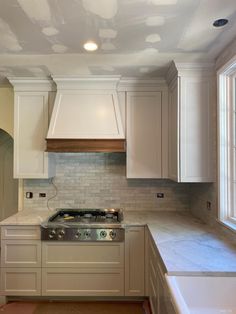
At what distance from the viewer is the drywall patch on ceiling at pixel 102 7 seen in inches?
61.3

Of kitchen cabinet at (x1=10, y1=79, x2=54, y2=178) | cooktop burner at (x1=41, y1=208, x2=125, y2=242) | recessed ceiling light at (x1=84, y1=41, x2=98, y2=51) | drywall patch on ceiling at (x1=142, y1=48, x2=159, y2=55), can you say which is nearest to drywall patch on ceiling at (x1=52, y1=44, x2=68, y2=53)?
recessed ceiling light at (x1=84, y1=41, x2=98, y2=51)

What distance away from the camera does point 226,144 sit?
2363mm

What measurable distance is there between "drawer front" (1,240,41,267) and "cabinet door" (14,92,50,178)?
788 millimetres

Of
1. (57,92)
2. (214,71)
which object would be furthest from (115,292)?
(214,71)

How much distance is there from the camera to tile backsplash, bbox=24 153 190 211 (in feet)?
10.9

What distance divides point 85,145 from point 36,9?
1.53 meters

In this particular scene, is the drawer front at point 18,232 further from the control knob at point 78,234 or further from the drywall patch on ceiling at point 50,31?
the drywall patch on ceiling at point 50,31

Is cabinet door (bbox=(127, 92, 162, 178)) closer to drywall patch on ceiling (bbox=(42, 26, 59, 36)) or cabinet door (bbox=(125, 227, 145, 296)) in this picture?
cabinet door (bbox=(125, 227, 145, 296))

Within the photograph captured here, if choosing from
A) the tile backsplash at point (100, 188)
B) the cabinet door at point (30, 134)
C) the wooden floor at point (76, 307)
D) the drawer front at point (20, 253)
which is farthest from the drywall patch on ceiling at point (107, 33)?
the wooden floor at point (76, 307)

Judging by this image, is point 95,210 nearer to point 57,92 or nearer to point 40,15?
point 57,92

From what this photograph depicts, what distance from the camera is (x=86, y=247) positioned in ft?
8.78

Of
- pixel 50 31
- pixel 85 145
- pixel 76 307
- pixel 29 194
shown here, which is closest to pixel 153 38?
pixel 50 31

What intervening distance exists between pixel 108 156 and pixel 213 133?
1.41m

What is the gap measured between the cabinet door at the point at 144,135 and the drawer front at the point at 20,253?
1.35 metres
